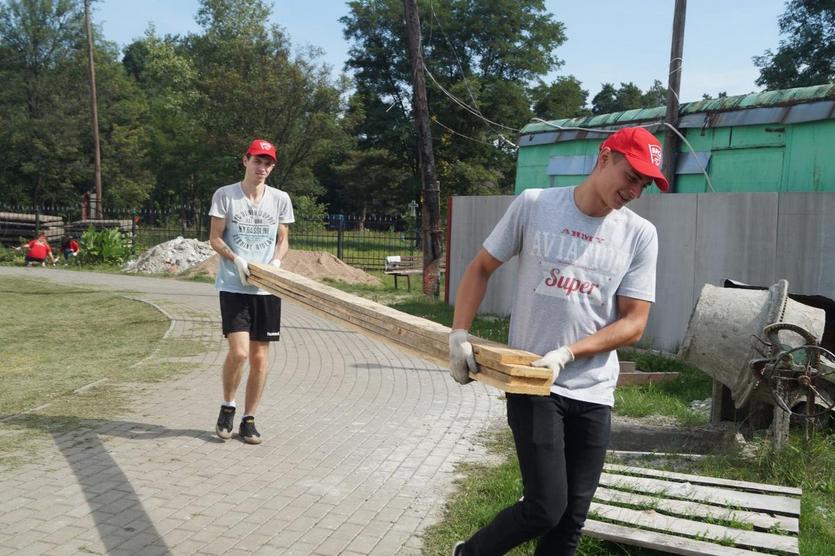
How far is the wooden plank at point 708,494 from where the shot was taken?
14.1 feet

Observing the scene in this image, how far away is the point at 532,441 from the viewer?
2.92 metres

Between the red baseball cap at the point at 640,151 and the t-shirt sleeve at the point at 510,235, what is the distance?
0.40m

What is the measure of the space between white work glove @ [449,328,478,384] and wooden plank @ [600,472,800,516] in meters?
1.90

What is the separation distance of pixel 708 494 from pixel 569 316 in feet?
6.74

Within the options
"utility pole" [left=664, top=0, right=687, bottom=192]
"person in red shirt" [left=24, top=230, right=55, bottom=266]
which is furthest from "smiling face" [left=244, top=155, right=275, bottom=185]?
"person in red shirt" [left=24, top=230, right=55, bottom=266]

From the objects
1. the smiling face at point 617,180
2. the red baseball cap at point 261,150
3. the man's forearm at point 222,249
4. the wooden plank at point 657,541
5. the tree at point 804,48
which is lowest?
the wooden plank at point 657,541

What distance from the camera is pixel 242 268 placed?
219 inches

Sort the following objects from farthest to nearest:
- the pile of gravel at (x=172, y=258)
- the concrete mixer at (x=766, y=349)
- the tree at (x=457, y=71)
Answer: the tree at (x=457, y=71)
the pile of gravel at (x=172, y=258)
the concrete mixer at (x=766, y=349)

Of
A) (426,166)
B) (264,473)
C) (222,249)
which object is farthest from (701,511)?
(426,166)

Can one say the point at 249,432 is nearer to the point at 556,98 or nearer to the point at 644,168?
the point at 644,168

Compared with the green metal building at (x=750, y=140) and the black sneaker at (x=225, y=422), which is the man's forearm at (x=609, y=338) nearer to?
the black sneaker at (x=225, y=422)

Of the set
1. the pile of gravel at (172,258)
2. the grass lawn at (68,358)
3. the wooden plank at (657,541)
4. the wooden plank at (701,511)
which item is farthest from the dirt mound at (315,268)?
the wooden plank at (657,541)

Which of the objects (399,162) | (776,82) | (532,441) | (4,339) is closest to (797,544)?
(532,441)

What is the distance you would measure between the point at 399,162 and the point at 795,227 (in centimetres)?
3741
